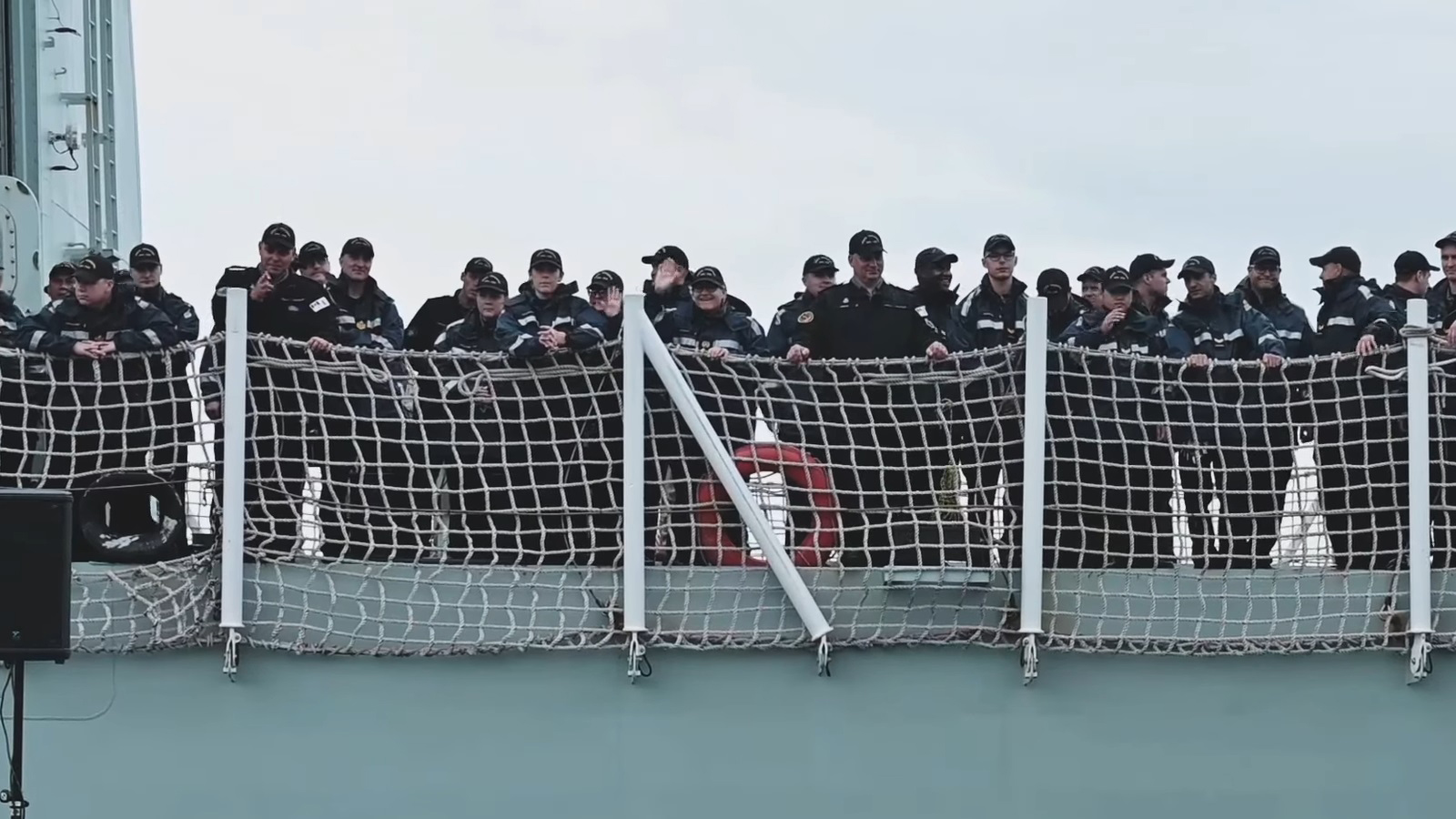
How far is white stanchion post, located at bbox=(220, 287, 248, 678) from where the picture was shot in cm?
643

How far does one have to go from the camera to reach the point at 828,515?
22.4 feet

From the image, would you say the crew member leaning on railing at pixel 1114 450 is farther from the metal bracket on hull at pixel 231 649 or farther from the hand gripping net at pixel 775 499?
the metal bracket on hull at pixel 231 649

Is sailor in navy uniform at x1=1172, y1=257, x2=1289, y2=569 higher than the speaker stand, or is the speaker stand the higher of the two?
sailor in navy uniform at x1=1172, y1=257, x2=1289, y2=569

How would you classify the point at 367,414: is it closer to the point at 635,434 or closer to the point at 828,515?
the point at 635,434

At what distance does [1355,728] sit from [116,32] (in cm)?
828

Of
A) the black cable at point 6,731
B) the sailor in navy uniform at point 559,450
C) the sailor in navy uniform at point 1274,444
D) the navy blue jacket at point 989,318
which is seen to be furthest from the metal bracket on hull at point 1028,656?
the black cable at point 6,731

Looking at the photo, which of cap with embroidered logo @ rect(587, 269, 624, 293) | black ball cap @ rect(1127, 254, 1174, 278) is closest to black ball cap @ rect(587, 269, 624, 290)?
cap with embroidered logo @ rect(587, 269, 624, 293)

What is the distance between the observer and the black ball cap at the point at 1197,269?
8.16 m

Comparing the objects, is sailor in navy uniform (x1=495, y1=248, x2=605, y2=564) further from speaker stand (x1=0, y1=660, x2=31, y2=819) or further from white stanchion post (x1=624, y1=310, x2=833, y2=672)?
speaker stand (x1=0, y1=660, x2=31, y2=819)

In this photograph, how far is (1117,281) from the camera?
7.73 meters

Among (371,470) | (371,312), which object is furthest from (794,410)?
(371,312)

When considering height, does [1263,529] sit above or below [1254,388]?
below

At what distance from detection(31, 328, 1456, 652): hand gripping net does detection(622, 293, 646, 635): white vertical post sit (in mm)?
119

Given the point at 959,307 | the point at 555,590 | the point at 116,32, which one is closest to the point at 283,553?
the point at 555,590
